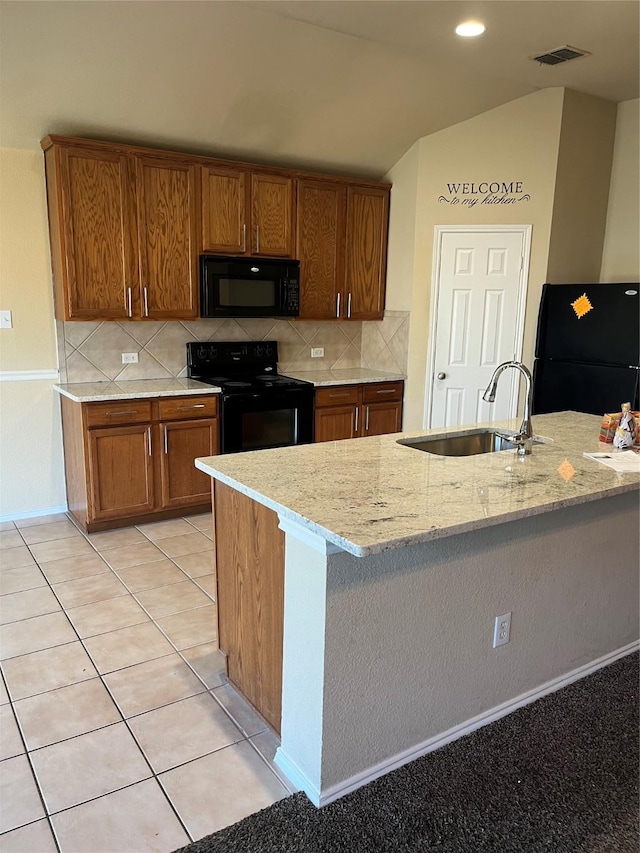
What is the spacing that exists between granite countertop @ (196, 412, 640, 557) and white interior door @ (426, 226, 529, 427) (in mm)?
1921

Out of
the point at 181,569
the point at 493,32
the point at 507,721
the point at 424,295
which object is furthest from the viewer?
the point at 424,295

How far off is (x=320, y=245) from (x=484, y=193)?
121cm

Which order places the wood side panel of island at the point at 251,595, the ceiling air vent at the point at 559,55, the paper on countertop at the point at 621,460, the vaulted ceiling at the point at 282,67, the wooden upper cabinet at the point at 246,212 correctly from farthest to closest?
the wooden upper cabinet at the point at 246,212 → the ceiling air vent at the point at 559,55 → the vaulted ceiling at the point at 282,67 → the paper on countertop at the point at 621,460 → the wood side panel of island at the point at 251,595

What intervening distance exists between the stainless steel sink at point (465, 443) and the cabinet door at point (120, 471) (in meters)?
1.98

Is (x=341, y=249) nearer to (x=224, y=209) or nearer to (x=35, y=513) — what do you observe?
(x=224, y=209)

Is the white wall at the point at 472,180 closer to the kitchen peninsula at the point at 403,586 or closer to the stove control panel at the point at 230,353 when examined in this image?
the stove control panel at the point at 230,353

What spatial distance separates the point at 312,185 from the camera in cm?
452

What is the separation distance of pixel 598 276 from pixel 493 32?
199cm

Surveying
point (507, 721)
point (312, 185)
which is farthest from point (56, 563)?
point (312, 185)

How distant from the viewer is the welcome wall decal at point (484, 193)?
424 cm

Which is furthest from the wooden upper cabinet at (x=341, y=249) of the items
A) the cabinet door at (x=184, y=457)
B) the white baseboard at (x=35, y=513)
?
the white baseboard at (x=35, y=513)

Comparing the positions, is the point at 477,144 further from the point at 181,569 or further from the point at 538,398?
the point at 181,569

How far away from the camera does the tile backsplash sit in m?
4.12

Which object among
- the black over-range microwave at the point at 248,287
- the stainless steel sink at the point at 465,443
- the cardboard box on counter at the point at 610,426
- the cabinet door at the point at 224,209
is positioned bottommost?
the stainless steel sink at the point at 465,443
